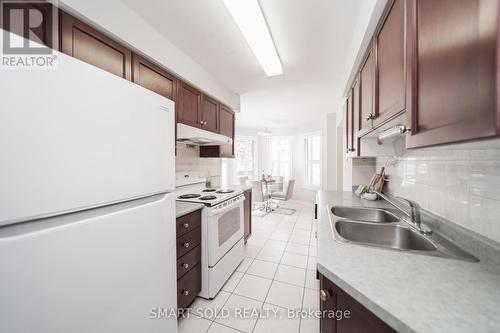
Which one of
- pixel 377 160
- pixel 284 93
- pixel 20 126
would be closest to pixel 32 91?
pixel 20 126

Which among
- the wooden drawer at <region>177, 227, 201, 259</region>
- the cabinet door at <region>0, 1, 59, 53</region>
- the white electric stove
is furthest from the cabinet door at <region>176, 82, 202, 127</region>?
the wooden drawer at <region>177, 227, 201, 259</region>

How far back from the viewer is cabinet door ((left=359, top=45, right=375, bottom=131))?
1221 millimetres

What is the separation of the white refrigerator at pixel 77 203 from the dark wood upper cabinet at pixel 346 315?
87 centimetres

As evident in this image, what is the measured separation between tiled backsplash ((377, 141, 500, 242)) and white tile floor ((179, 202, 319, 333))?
126cm

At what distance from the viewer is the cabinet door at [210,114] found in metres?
2.34

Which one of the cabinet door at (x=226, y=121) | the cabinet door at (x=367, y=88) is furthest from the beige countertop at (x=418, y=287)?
the cabinet door at (x=226, y=121)

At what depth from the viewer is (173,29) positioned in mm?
1588

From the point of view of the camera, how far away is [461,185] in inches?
36.7

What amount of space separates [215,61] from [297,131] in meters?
4.30

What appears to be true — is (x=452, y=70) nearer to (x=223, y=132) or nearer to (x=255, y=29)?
(x=255, y=29)

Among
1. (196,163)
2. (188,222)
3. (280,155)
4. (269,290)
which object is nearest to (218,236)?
(188,222)

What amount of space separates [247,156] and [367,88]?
5098mm

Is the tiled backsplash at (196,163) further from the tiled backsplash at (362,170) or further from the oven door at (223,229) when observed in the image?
the tiled backsplash at (362,170)

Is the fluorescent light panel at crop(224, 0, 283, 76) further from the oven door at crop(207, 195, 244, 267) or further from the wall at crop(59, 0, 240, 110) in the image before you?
the oven door at crop(207, 195, 244, 267)
